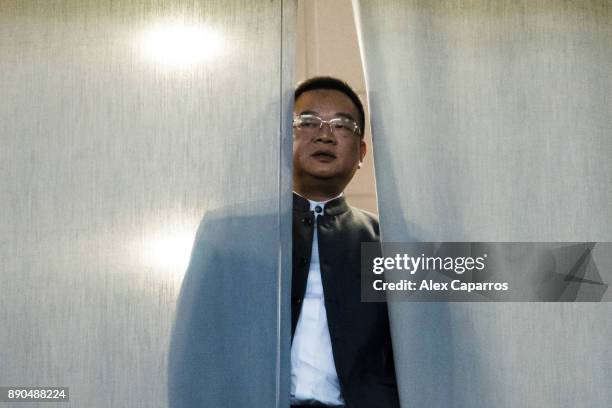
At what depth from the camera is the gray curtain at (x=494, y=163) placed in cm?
176

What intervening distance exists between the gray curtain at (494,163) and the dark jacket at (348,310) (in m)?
0.15

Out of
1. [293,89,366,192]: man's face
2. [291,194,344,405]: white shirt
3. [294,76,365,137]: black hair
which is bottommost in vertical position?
[291,194,344,405]: white shirt

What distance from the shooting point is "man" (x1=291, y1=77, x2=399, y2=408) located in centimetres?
188

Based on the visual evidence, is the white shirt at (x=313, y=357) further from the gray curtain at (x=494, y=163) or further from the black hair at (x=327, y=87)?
the black hair at (x=327, y=87)

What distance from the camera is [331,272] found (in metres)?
1.97

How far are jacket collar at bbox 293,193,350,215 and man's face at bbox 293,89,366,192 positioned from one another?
41mm

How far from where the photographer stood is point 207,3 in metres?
1.88

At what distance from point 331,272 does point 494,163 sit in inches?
17.5

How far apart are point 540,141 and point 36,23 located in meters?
1.13

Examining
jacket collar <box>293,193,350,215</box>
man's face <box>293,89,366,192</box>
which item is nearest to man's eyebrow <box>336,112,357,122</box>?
man's face <box>293,89,366,192</box>

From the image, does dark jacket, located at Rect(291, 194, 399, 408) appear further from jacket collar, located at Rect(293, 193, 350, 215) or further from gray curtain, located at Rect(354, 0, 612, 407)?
gray curtain, located at Rect(354, 0, 612, 407)

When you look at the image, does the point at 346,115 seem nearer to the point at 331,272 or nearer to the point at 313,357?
the point at 331,272

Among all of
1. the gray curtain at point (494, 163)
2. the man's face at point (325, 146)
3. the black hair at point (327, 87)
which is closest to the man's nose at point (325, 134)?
the man's face at point (325, 146)

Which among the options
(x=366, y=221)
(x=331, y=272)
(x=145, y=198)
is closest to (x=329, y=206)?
(x=366, y=221)
